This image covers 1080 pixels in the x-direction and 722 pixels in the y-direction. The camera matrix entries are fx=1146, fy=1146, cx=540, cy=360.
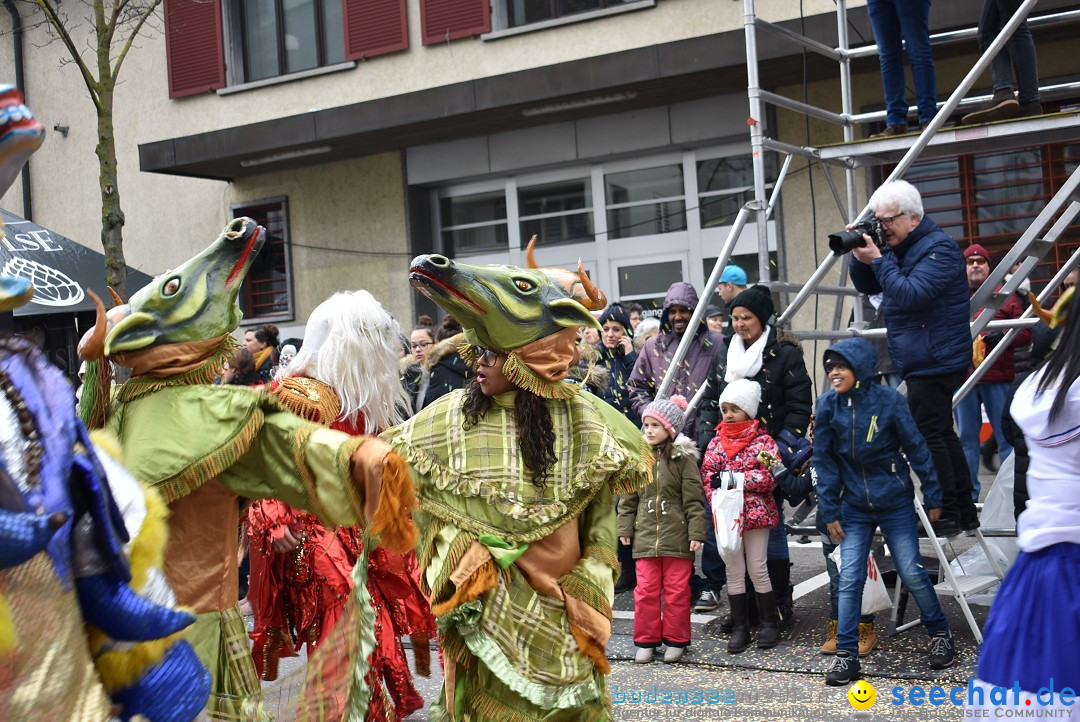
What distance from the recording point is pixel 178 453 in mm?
3438

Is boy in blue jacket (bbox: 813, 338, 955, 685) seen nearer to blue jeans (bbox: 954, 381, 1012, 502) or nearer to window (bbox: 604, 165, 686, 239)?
blue jeans (bbox: 954, 381, 1012, 502)

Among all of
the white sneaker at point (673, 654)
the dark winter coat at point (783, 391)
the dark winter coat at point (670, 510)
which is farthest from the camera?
the dark winter coat at point (783, 391)

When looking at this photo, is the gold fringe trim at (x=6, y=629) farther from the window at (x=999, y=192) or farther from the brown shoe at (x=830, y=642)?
the window at (x=999, y=192)

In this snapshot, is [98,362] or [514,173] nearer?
[98,362]

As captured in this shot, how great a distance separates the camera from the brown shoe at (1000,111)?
21.1 feet

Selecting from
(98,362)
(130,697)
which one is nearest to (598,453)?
(98,362)

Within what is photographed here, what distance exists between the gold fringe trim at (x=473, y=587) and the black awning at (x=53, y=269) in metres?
8.82

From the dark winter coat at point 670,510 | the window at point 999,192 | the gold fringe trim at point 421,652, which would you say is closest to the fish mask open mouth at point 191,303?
the gold fringe trim at point 421,652

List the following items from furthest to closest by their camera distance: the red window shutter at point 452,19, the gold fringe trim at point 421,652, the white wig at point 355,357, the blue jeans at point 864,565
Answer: the red window shutter at point 452,19
the blue jeans at point 864,565
the gold fringe trim at point 421,652
the white wig at point 355,357

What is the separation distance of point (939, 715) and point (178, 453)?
341 centimetres

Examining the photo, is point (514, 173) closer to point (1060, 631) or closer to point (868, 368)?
point (868, 368)

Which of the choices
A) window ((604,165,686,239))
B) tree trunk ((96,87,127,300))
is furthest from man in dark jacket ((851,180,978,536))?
tree trunk ((96,87,127,300))

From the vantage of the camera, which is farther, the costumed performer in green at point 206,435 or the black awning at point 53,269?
the black awning at point 53,269

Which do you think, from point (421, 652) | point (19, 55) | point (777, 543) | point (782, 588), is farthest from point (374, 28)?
point (421, 652)
